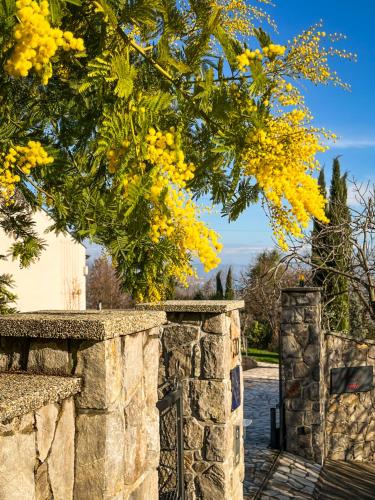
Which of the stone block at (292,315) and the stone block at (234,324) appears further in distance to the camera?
the stone block at (292,315)

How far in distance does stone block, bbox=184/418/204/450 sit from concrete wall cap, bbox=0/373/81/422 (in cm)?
233

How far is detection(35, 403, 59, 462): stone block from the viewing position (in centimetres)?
176

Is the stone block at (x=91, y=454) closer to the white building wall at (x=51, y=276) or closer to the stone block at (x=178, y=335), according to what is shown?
the stone block at (x=178, y=335)

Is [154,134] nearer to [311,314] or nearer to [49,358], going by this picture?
[49,358]

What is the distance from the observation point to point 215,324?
4117 millimetres

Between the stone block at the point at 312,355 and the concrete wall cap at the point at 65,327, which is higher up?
the concrete wall cap at the point at 65,327

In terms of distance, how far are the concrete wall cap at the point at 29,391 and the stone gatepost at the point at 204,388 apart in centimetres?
211

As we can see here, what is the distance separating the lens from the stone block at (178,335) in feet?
13.7

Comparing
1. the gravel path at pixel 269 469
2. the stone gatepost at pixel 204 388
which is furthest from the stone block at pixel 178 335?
the gravel path at pixel 269 469

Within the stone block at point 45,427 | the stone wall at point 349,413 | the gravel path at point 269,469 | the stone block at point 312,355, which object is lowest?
the gravel path at point 269,469

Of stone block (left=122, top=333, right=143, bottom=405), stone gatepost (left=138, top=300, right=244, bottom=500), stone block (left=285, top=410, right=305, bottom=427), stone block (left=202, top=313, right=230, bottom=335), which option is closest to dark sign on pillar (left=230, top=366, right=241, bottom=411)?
stone gatepost (left=138, top=300, right=244, bottom=500)

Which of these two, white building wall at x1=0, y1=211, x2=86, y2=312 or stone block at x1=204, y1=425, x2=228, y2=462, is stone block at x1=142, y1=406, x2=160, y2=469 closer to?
stone block at x1=204, y1=425, x2=228, y2=462

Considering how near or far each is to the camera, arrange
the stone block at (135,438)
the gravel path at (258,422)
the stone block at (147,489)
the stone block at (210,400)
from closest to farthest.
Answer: the stone block at (135,438) → the stone block at (147,489) → the stone block at (210,400) → the gravel path at (258,422)

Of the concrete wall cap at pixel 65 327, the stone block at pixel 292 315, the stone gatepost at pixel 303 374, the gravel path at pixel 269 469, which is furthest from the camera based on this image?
the stone block at pixel 292 315
